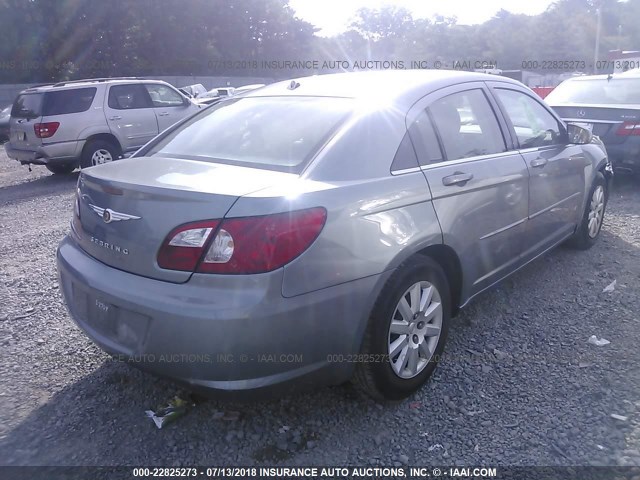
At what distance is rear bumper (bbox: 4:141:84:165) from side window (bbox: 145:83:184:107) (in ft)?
6.13

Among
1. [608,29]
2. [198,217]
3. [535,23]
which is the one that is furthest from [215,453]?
[608,29]

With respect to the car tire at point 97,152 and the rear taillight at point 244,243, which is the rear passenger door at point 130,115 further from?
the rear taillight at point 244,243

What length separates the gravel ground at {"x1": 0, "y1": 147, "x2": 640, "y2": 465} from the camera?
8.50ft

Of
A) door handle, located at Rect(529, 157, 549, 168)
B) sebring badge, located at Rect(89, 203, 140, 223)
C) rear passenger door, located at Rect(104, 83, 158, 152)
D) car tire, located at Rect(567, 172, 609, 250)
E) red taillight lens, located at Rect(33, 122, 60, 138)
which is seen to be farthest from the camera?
rear passenger door, located at Rect(104, 83, 158, 152)

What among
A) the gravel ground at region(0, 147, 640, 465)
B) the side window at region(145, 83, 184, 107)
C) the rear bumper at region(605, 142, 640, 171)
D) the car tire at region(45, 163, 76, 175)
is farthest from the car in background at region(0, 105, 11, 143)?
the rear bumper at region(605, 142, 640, 171)

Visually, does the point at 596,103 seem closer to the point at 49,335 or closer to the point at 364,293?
the point at 364,293

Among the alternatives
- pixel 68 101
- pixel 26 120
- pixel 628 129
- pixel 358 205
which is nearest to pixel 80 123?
pixel 68 101

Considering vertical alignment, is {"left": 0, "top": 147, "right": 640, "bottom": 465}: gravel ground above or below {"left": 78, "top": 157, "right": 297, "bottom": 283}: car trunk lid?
below

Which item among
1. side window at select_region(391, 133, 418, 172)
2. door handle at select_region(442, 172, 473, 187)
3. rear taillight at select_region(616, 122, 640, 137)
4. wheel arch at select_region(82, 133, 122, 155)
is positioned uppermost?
side window at select_region(391, 133, 418, 172)

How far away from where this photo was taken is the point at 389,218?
269 cm

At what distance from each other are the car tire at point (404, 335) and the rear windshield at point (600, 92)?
605 cm

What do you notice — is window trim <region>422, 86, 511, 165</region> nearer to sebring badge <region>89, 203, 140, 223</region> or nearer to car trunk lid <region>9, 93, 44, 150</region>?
sebring badge <region>89, 203, 140, 223</region>

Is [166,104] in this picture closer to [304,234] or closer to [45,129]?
[45,129]

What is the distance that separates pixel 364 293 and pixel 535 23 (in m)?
50.8
